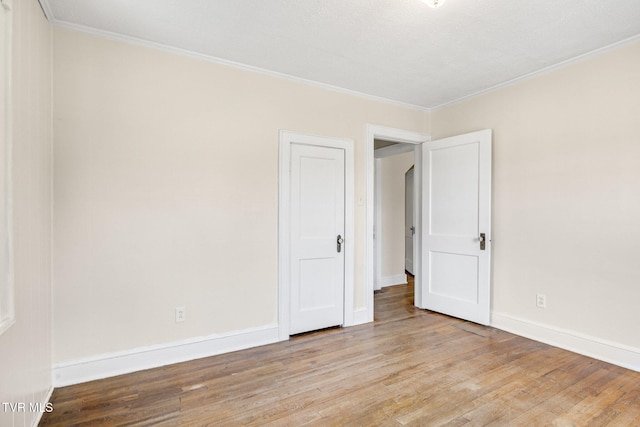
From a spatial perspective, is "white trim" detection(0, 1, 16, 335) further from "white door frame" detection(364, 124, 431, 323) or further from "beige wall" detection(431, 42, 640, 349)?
"beige wall" detection(431, 42, 640, 349)

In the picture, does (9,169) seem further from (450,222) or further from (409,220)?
(409,220)

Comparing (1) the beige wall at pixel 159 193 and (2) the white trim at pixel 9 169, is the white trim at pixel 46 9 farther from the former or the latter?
(2) the white trim at pixel 9 169

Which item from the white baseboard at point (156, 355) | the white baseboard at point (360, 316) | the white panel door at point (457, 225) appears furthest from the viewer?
the white baseboard at point (360, 316)

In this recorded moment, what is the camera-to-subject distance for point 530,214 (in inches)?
127

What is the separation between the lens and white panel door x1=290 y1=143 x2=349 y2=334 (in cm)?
329

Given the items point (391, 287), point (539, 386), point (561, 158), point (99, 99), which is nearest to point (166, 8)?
point (99, 99)

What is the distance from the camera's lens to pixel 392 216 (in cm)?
573

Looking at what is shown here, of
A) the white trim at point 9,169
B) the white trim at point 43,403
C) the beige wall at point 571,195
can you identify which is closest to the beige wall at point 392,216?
the beige wall at point 571,195

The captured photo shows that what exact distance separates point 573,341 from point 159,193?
373 cm

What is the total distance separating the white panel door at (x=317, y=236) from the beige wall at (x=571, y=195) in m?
1.68

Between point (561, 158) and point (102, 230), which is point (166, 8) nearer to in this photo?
point (102, 230)

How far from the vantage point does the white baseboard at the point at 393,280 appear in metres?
5.55

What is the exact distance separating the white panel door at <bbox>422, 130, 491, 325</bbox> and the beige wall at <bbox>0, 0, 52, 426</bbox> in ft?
11.9

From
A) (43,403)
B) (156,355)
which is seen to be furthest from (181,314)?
(43,403)
